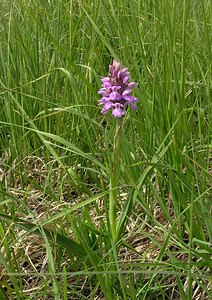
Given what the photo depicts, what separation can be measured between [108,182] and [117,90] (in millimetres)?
400

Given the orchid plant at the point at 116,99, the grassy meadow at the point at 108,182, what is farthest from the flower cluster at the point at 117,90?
the grassy meadow at the point at 108,182

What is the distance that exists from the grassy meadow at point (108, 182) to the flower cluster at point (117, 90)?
11 cm

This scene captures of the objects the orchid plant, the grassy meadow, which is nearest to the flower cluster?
the orchid plant

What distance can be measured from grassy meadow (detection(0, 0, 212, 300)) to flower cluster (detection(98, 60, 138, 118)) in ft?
0.36

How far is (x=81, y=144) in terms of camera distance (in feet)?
5.48

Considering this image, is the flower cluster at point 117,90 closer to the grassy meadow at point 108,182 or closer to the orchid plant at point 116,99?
the orchid plant at point 116,99

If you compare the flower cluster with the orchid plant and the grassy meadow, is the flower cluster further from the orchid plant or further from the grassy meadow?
the grassy meadow

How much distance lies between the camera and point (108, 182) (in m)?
1.47

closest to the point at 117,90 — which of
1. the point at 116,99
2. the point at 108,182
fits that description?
the point at 116,99

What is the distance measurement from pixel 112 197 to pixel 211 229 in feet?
0.65

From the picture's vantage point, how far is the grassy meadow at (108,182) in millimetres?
1075

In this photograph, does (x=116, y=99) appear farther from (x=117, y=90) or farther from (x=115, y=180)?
(x=115, y=180)

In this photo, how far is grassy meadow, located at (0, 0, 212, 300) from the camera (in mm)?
1075

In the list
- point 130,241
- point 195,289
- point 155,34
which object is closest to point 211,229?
point 195,289
